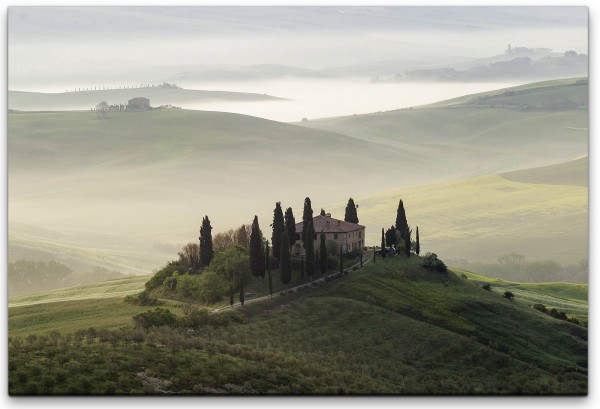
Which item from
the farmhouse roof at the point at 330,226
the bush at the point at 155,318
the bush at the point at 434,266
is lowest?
the bush at the point at 155,318

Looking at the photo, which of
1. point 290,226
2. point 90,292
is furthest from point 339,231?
point 90,292

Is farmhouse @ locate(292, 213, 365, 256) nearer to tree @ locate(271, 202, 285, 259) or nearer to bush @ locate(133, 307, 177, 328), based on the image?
tree @ locate(271, 202, 285, 259)

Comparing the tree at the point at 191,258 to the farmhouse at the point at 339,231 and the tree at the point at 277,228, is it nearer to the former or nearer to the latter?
the tree at the point at 277,228

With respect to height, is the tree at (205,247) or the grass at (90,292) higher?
the tree at (205,247)

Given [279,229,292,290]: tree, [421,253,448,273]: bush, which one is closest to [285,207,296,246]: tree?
[279,229,292,290]: tree

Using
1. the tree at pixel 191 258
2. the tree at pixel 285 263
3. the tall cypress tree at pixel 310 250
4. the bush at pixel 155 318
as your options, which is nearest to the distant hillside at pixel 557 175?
the tall cypress tree at pixel 310 250

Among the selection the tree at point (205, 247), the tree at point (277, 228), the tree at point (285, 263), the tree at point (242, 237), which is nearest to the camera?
the tree at point (285, 263)

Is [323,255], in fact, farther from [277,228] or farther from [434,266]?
[434,266]
